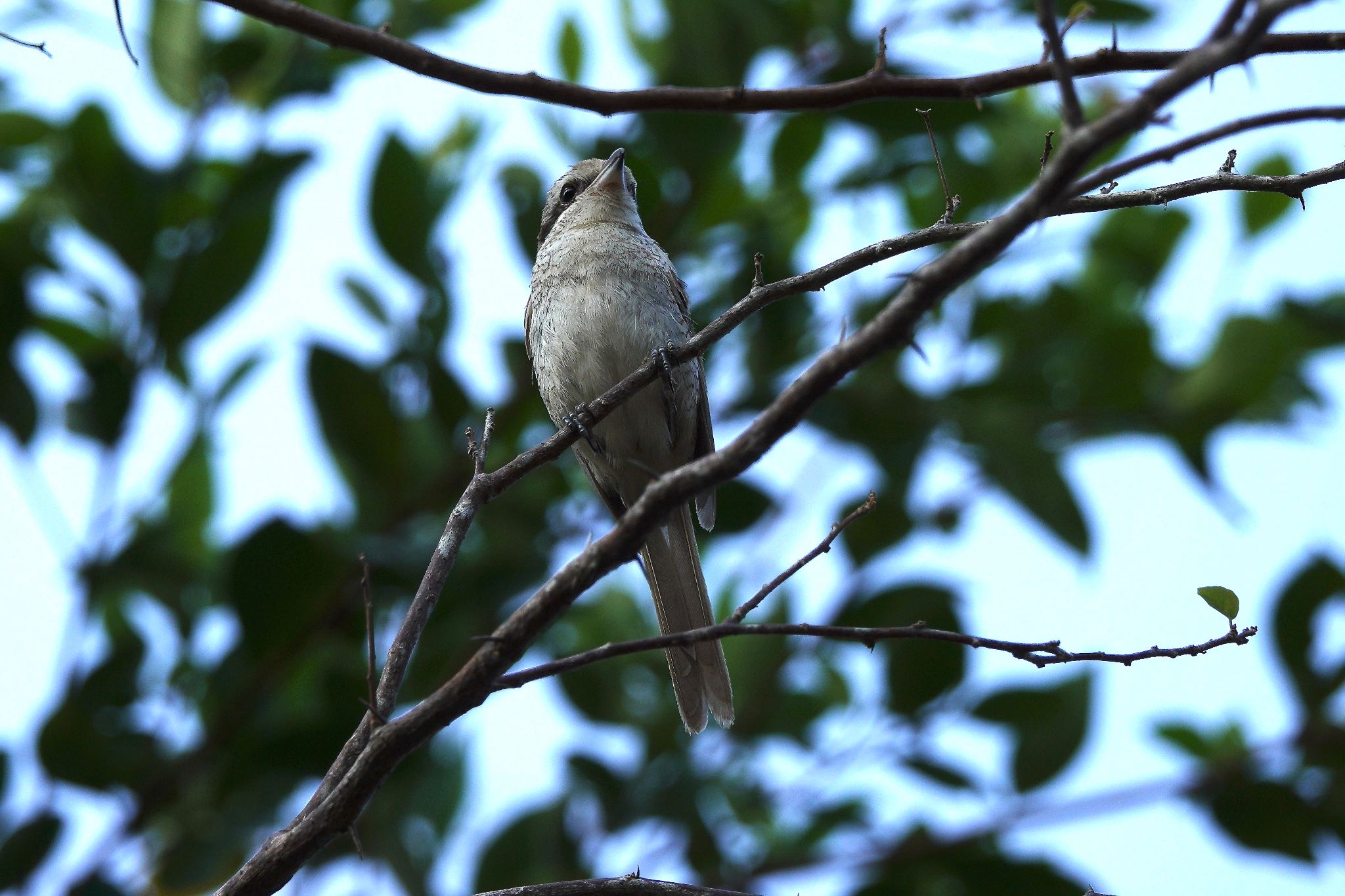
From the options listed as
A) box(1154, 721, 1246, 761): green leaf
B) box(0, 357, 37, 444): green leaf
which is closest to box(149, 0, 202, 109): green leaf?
box(0, 357, 37, 444): green leaf

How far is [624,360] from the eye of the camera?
501cm

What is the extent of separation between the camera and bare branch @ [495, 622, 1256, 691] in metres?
2.10

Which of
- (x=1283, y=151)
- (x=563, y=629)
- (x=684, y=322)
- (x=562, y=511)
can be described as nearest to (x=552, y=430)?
(x=562, y=511)

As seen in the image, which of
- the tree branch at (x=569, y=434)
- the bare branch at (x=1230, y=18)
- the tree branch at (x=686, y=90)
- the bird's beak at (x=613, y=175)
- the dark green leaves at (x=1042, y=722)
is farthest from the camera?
the bird's beak at (x=613, y=175)

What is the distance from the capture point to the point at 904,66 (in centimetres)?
511

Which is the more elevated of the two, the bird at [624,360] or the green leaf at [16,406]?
the green leaf at [16,406]

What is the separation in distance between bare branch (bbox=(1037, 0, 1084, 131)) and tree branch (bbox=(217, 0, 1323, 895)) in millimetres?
53

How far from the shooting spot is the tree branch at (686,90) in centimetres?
223

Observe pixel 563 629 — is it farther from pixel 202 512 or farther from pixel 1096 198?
pixel 1096 198

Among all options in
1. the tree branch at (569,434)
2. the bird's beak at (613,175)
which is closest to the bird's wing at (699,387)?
the bird's beak at (613,175)

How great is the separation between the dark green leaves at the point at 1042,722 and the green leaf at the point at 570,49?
3.63 metres

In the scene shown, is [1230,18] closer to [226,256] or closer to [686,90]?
[686,90]

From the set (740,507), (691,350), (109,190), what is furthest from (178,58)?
(691,350)

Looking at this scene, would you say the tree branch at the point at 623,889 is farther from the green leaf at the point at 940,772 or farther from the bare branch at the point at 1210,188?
the green leaf at the point at 940,772
